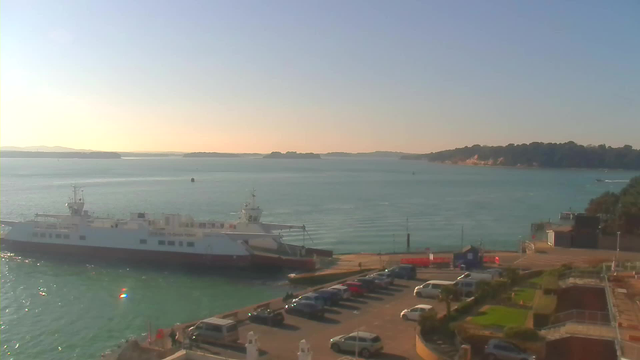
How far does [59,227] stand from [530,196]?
64.2 metres

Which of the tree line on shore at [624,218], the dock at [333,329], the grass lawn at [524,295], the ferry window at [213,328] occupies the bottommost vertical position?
the dock at [333,329]

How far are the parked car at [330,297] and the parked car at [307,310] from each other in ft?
4.21

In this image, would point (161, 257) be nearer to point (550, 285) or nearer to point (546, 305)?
point (550, 285)

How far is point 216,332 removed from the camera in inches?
488

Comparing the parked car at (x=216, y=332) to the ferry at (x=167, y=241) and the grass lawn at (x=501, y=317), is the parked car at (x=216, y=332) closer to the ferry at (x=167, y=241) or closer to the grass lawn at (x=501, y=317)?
the grass lawn at (x=501, y=317)

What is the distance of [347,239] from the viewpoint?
3966 centimetres

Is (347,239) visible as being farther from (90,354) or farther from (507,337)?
(507,337)

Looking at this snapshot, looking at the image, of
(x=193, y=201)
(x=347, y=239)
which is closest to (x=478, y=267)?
(x=347, y=239)

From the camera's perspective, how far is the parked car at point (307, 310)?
48.4 ft

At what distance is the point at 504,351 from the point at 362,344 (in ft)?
9.47

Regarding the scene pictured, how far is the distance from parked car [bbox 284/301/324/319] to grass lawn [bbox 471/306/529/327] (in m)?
4.14

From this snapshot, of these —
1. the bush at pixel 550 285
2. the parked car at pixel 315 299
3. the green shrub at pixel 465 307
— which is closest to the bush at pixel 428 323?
the green shrub at pixel 465 307

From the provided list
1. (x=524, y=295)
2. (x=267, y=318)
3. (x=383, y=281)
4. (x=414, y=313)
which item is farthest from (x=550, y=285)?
(x=267, y=318)

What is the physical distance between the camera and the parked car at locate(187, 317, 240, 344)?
487 inches
